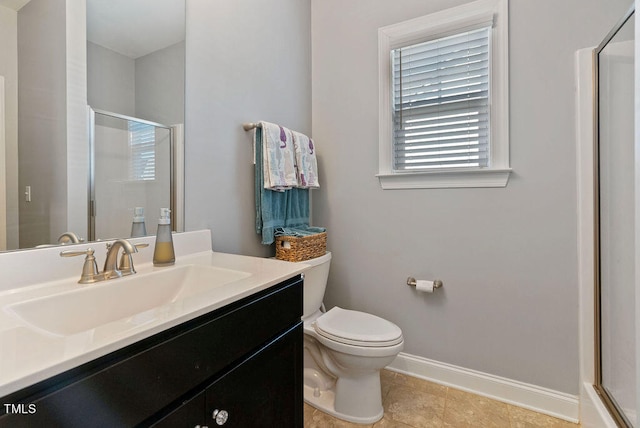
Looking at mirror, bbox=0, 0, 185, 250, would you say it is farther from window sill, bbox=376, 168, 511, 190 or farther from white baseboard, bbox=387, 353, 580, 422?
white baseboard, bbox=387, 353, 580, 422

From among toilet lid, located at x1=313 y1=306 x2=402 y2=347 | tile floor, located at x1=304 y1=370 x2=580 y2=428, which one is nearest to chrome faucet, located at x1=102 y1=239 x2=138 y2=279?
toilet lid, located at x1=313 y1=306 x2=402 y2=347

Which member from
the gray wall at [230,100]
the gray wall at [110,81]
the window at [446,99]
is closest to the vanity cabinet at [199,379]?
the gray wall at [230,100]

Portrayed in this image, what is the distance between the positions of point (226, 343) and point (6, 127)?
2.66ft

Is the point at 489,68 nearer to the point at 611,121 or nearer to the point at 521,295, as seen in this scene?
the point at 611,121

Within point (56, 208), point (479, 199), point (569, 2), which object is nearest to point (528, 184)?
point (479, 199)

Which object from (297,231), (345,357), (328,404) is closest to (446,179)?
(297,231)

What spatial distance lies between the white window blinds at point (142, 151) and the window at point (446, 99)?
123cm

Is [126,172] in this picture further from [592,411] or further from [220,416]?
[592,411]

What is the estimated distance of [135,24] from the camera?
3.69 feet

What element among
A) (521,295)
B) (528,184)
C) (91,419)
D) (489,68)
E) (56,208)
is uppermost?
(489,68)

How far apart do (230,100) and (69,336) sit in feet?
3.97

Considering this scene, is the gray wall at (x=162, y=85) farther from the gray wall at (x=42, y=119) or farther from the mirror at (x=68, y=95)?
the gray wall at (x=42, y=119)

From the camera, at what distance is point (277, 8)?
1787 mm

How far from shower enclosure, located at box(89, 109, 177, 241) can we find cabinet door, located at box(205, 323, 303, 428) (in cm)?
65
